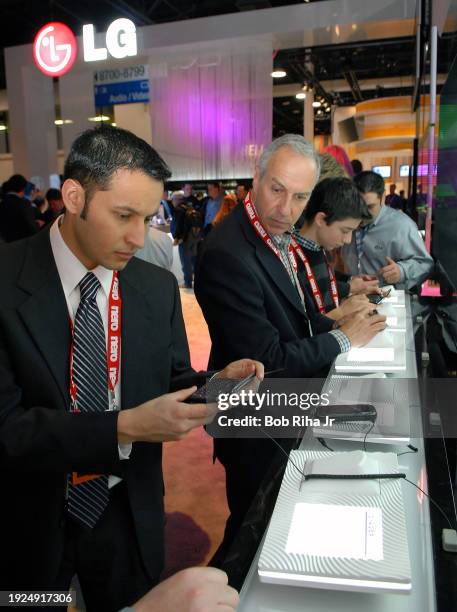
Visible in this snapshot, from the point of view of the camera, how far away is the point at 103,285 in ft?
4.10

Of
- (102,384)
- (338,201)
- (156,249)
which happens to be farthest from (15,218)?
(102,384)

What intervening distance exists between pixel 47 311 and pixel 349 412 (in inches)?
27.9

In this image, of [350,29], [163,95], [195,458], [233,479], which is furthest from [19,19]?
[233,479]

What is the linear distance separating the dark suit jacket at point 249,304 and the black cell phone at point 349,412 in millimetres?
406

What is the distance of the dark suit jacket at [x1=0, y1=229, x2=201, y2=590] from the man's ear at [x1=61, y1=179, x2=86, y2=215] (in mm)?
113

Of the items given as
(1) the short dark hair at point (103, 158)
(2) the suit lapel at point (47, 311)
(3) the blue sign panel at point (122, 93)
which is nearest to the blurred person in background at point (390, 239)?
(1) the short dark hair at point (103, 158)

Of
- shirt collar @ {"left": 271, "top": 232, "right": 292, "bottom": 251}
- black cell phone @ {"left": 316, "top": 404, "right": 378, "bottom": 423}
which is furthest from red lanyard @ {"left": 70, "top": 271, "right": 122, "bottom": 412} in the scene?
shirt collar @ {"left": 271, "top": 232, "right": 292, "bottom": 251}

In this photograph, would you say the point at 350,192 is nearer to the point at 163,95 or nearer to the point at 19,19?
the point at 163,95

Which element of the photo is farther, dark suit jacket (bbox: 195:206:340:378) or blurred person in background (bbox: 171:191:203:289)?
blurred person in background (bbox: 171:191:203:289)

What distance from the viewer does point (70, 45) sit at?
25.5ft

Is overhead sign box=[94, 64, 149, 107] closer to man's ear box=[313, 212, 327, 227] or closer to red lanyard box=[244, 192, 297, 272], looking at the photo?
man's ear box=[313, 212, 327, 227]

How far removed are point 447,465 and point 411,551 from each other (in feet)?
1.22

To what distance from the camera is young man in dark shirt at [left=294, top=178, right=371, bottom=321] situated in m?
2.31

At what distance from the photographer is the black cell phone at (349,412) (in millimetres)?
1237
